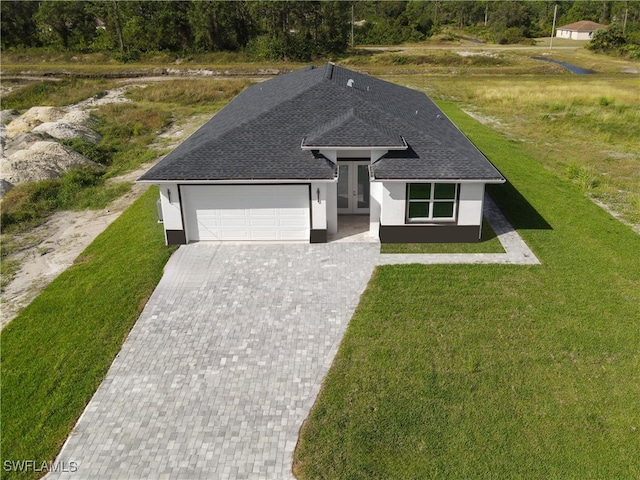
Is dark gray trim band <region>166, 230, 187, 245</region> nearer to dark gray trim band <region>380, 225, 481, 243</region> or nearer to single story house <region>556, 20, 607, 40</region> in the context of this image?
dark gray trim band <region>380, 225, 481, 243</region>

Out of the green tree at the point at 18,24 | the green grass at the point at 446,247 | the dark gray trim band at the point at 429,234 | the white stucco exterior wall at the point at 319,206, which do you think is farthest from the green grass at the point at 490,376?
the green tree at the point at 18,24

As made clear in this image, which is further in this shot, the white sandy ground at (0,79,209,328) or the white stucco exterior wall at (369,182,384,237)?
the white stucco exterior wall at (369,182,384,237)

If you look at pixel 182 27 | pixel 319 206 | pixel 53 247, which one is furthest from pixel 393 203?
pixel 182 27

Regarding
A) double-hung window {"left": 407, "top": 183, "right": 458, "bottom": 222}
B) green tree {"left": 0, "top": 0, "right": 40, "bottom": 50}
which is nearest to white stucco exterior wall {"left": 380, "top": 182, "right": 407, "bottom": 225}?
double-hung window {"left": 407, "top": 183, "right": 458, "bottom": 222}

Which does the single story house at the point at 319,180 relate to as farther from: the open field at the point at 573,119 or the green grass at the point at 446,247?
the open field at the point at 573,119

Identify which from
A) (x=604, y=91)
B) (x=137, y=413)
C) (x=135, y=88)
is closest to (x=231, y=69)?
(x=135, y=88)
